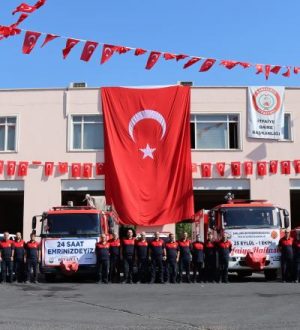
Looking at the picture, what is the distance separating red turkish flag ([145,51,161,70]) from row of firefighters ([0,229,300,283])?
18.4ft

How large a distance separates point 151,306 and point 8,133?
18910 millimetres

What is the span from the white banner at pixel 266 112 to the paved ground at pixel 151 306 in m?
12.7

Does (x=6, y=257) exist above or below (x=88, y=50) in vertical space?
below

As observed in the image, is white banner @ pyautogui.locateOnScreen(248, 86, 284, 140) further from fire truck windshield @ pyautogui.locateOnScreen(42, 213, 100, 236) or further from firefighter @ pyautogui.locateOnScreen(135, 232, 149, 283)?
fire truck windshield @ pyautogui.locateOnScreen(42, 213, 100, 236)

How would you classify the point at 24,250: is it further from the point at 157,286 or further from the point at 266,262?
the point at 266,262

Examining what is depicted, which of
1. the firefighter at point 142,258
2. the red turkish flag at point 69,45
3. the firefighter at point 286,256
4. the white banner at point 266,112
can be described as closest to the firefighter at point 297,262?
the firefighter at point 286,256

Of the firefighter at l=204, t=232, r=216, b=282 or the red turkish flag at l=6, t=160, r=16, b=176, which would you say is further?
the red turkish flag at l=6, t=160, r=16, b=176

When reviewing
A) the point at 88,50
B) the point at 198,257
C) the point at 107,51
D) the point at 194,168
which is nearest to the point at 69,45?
the point at 88,50

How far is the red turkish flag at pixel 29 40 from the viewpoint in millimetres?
16828

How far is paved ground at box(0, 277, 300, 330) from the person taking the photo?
917 centimetres

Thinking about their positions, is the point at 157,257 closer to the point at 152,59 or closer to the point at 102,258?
the point at 102,258

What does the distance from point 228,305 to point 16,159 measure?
18.3m

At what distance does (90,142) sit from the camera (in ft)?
92.9

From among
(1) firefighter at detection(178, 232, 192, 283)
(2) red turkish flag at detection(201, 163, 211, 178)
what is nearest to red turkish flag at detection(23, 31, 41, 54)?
(1) firefighter at detection(178, 232, 192, 283)
